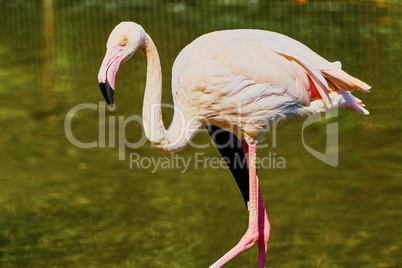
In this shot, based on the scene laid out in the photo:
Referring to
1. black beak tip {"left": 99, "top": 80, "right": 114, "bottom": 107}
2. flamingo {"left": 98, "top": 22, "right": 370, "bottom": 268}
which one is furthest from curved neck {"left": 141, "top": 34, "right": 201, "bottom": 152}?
black beak tip {"left": 99, "top": 80, "right": 114, "bottom": 107}

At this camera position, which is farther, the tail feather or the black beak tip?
the tail feather

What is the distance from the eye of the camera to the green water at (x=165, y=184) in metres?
4.23

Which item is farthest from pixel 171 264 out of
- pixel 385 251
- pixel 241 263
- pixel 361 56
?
pixel 361 56

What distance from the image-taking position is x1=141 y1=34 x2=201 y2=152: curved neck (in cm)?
370

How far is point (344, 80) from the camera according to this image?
12.3 feet

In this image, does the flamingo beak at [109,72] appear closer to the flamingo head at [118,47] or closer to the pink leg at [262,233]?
the flamingo head at [118,47]

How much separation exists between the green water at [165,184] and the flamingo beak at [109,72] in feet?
3.26

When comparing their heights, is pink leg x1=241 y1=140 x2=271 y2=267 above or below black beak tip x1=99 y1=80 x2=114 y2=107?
below

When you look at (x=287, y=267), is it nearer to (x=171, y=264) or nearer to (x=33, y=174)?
(x=171, y=264)

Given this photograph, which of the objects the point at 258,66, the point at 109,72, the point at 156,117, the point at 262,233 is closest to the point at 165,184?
the point at 262,233

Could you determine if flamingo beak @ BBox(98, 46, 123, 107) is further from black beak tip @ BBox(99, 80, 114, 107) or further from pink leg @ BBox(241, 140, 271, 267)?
pink leg @ BBox(241, 140, 271, 267)

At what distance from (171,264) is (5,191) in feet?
4.85

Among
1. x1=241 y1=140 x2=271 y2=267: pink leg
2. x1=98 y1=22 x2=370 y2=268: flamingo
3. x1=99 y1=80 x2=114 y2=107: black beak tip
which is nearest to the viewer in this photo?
x1=99 y1=80 x2=114 y2=107: black beak tip

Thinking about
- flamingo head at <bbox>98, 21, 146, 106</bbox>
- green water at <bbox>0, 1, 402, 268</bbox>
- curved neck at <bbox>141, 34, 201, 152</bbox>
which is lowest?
green water at <bbox>0, 1, 402, 268</bbox>
